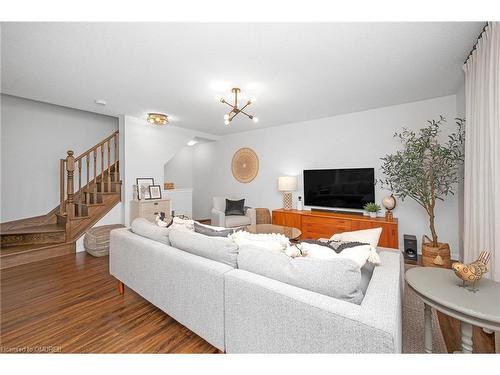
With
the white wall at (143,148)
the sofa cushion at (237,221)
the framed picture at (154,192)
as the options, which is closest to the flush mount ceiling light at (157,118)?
the white wall at (143,148)

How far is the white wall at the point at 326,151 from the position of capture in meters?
3.35

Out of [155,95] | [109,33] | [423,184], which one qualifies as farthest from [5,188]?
[423,184]

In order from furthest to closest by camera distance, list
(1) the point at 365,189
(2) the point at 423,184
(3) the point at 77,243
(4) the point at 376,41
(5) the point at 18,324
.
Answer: (1) the point at 365,189 → (3) the point at 77,243 → (2) the point at 423,184 → (4) the point at 376,41 → (5) the point at 18,324

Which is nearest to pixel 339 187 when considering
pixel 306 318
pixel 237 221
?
pixel 237 221

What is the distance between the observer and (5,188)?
3.77m

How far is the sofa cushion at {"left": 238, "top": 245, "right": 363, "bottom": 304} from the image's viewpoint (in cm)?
99

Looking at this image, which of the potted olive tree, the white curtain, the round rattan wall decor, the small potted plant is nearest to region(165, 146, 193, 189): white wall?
the round rattan wall decor

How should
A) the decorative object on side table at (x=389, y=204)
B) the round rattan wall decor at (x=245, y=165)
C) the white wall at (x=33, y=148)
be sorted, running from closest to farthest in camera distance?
the decorative object on side table at (x=389, y=204) → the white wall at (x=33, y=148) → the round rattan wall decor at (x=245, y=165)

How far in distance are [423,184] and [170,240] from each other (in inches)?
126

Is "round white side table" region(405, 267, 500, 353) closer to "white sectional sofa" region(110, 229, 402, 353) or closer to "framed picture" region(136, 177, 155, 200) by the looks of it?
"white sectional sofa" region(110, 229, 402, 353)

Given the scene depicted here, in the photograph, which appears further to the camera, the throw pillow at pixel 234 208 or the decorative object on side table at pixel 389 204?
the throw pillow at pixel 234 208

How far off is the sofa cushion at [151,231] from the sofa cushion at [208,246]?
14 centimetres

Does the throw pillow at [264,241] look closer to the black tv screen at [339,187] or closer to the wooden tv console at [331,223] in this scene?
the wooden tv console at [331,223]
